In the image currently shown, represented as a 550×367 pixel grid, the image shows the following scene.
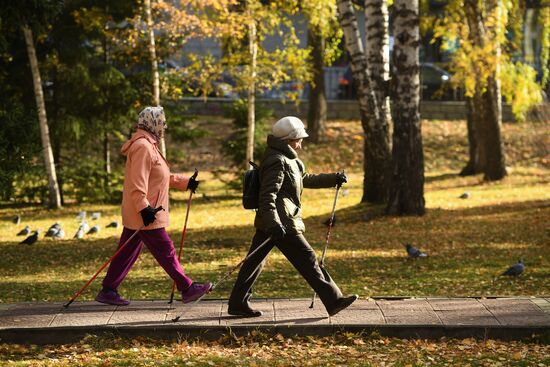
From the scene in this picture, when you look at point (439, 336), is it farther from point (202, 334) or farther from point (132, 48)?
point (132, 48)

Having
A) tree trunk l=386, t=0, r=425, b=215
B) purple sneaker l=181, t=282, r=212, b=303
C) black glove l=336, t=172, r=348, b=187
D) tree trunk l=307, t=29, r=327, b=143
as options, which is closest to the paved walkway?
purple sneaker l=181, t=282, r=212, b=303

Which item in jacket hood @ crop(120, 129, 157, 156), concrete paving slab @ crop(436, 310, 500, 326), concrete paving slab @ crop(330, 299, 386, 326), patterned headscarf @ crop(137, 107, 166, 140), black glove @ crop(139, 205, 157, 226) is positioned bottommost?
concrete paving slab @ crop(436, 310, 500, 326)

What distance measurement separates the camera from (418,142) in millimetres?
19188

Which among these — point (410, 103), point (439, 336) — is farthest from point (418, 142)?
point (439, 336)

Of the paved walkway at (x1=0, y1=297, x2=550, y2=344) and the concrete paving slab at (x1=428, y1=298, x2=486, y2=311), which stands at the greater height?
the paved walkway at (x1=0, y1=297, x2=550, y2=344)

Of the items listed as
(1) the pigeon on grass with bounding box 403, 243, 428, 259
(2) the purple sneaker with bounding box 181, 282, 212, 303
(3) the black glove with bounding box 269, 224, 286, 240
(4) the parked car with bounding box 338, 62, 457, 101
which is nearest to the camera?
(3) the black glove with bounding box 269, 224, 286, 240

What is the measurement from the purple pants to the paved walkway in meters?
0.27

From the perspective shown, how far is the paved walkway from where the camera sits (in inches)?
346

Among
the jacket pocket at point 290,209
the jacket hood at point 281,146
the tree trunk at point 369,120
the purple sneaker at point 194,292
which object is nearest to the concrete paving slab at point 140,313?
the purple sneaker at point 194,292

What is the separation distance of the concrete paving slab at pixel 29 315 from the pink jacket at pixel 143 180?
1055 millimetres

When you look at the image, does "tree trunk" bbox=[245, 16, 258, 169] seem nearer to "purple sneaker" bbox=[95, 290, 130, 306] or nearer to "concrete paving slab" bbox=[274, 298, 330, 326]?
"concrete paving slab" bbox=[274, 298, 330, 326]

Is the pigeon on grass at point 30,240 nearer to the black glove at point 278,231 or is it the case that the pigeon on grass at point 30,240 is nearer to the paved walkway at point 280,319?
the paved walkway at point 280,319

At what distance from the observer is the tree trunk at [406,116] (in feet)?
61.7

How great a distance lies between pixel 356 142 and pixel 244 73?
9.08m
